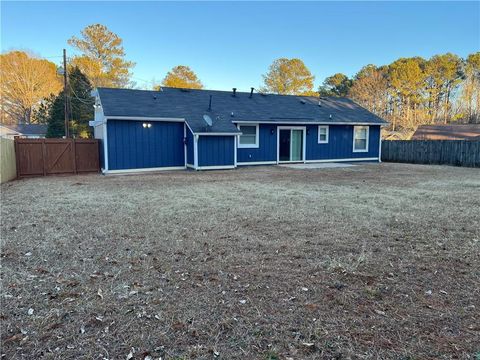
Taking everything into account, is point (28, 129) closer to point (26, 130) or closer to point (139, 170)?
point (26, 130)

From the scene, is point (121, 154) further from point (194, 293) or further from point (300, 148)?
point (194, 293)

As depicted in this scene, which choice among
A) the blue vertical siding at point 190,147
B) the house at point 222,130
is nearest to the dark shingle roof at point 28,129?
the house at point 222,130

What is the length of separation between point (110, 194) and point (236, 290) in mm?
6083

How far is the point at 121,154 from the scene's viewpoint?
43.5ft

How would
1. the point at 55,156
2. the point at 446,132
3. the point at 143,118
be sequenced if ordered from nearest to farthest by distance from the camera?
the point at 55,156 → the point at 143,118 → the point at 446,132

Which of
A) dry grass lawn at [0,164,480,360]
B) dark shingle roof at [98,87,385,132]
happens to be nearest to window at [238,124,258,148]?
dark shingle roof at [98,87,385,132]

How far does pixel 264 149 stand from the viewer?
1602 centimetres

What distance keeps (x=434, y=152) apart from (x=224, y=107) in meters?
11.2

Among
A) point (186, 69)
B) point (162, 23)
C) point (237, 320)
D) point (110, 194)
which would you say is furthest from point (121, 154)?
point (186, 69)

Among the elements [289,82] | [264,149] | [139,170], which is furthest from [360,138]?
[289,82]

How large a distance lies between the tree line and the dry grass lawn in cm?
2417

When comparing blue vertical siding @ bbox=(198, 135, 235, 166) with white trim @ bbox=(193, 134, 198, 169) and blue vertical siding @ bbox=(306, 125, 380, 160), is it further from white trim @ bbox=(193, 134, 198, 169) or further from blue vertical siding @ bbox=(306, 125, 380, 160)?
blue vertical siding @ bbox=(306, 125, 380, 160)

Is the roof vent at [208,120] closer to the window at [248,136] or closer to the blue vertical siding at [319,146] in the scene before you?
the window at [248,136]

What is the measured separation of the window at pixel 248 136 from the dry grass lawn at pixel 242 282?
971 cm
